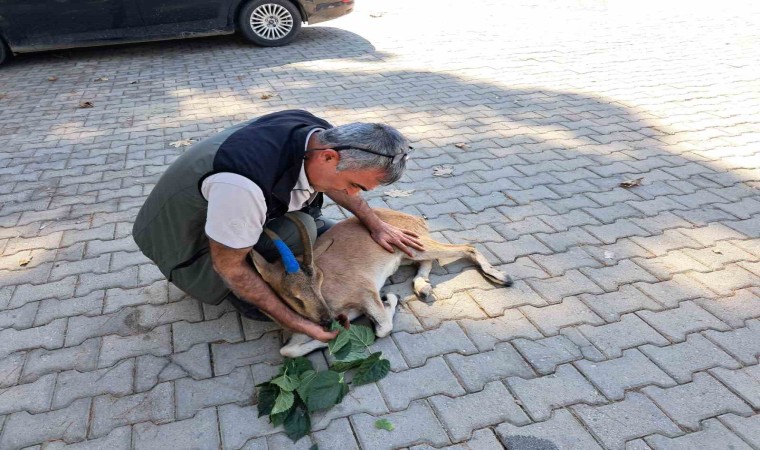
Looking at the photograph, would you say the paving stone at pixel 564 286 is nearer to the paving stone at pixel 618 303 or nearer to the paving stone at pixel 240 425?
the paving stone at pixel 618 303

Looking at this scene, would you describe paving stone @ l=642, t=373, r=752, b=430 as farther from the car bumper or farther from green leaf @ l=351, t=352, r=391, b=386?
the car bumper

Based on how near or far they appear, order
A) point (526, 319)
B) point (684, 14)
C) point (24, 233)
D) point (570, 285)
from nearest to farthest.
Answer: point (526, 319) → point (570, 285) → point (24, 233) → point (684, 14)

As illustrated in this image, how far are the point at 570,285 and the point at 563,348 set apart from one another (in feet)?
1.97

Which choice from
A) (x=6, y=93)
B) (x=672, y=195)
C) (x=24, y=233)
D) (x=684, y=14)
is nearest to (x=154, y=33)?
(x=6, y=93)

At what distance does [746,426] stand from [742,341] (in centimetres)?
62

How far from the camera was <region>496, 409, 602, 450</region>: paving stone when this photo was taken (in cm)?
244

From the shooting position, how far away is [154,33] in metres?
8.98

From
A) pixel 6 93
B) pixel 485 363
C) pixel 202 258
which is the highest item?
pixel 202 258

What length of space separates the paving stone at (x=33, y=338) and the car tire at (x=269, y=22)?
23.7 ft

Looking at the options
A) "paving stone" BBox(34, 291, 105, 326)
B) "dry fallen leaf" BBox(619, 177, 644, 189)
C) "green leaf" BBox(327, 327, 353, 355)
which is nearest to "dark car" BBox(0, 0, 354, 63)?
"dry fallen leaf" BBox(619, 177, 644, 189)

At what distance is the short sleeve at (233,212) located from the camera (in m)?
2.39

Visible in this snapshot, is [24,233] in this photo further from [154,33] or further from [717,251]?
[154,33]

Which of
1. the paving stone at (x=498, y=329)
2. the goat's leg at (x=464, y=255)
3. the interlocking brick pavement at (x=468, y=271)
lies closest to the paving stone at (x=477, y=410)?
the interlocking brick pavement at (x=468, y=271)

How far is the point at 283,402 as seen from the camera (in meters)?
2.59
